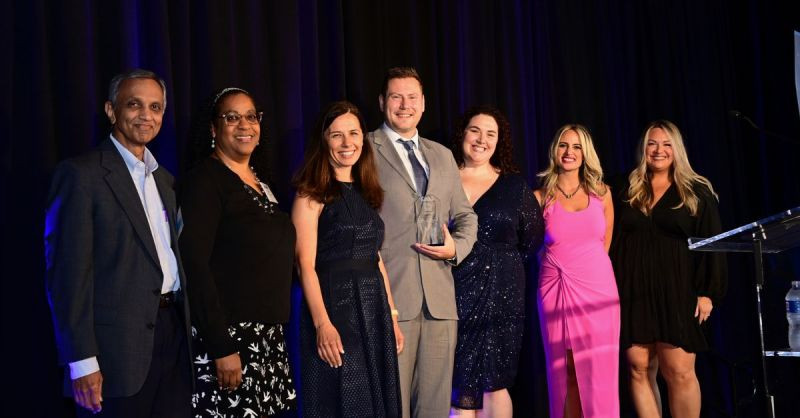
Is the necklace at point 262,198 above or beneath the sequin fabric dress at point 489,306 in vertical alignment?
above

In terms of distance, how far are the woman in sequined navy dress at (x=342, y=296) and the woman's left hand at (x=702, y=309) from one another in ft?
6.11

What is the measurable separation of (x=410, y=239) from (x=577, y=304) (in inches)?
47.2

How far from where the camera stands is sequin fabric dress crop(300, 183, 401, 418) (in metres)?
3.04

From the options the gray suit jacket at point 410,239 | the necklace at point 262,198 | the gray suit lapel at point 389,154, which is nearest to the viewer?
the necklace at point 262,198

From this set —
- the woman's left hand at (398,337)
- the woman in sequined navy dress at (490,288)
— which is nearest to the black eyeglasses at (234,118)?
the woman's left hand at (398,337)

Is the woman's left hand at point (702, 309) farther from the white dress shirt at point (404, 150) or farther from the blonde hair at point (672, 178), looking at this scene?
the white dress shirt at point (404, 150)

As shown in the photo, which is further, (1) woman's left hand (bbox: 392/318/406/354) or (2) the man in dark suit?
A: (1) woman's left hand (bbox: 392/318/406/354)

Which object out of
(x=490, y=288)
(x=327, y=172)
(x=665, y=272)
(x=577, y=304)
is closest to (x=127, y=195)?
(x=327, y=172)

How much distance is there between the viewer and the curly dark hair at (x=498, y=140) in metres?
4.08

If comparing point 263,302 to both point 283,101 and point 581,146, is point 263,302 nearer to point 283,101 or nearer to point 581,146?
point 283,101

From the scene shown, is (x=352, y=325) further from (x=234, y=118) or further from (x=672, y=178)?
(x=672, y=178)

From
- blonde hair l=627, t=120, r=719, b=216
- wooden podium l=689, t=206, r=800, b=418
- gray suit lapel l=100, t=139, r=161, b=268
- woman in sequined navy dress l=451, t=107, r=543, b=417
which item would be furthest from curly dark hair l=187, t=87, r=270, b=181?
blonde hair l=627, t=120, r=719, b=216

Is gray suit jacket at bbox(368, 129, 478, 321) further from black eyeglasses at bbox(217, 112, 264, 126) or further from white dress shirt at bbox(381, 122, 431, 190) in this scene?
black eyeglasses at bbox(217, 112, 264, 126)

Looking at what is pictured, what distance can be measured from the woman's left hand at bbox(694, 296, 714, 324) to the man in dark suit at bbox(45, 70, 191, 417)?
2.72 m
